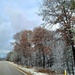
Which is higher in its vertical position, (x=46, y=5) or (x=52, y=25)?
(x=46, y=5)

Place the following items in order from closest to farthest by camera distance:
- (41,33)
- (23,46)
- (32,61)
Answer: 1. (41,33)
2. (23,46)
3. (32,61)

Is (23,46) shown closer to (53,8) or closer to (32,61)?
(32,61)

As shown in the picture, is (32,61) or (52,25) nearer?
(52,25)

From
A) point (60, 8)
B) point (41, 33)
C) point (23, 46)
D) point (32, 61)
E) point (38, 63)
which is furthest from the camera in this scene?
point (32, 61)

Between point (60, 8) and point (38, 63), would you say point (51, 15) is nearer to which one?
point (60, 8)

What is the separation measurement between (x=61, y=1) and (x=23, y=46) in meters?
46.4

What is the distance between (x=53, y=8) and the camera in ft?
95.8

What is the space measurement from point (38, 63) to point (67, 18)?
2031 inches

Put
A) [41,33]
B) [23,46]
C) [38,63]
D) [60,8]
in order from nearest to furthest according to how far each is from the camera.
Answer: [60,8], [41,33], [23,46], [38,63]

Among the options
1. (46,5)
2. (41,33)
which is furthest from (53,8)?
(41,33)

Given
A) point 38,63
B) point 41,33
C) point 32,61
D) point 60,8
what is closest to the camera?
point 60,8

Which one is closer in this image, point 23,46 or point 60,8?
point 60,8

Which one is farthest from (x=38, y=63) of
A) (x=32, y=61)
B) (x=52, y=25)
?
(x=52, y=25)

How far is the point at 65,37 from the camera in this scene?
2881cm
